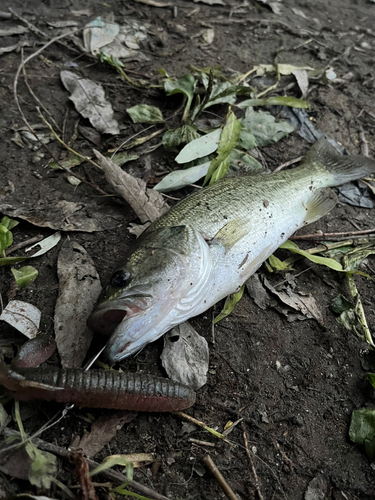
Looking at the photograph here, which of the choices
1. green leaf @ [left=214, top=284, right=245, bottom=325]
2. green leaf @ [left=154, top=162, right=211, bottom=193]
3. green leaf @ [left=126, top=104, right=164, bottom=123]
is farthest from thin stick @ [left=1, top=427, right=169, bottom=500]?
green leaf @ [left=126, top=104, right=164, bottom=123]

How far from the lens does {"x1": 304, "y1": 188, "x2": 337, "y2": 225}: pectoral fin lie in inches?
154

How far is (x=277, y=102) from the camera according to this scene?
5.15 metres

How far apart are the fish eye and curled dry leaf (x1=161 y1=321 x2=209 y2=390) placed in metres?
0.55

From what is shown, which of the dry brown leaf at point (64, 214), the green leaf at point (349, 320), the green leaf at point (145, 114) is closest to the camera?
the green leaf at point (349, 320)

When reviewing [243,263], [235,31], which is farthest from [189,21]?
[243,263]

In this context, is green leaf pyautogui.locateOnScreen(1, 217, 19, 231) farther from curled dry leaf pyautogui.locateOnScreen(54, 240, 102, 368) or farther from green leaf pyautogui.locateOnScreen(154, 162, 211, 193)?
green leaf pyautogui.locateOnScreen(154, 162, 211, 193)

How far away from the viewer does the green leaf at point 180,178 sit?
4.06m

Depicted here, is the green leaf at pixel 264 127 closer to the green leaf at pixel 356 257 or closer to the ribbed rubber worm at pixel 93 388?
the green leaf at pixel 356 257

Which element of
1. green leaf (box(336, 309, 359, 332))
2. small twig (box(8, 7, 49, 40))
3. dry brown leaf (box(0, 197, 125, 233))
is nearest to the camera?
green leaf (box(336, 309, 359, 332))

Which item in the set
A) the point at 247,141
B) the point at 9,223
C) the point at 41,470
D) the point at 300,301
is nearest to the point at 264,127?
the point at 247,141

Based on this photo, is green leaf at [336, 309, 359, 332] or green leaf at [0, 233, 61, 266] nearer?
green leaf at [0, 233, 61, 266]

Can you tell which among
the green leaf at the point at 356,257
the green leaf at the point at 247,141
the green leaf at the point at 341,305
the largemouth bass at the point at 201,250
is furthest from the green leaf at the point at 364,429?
the green leaf at the point at 247,141

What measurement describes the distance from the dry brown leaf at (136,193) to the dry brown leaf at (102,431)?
1747 mm

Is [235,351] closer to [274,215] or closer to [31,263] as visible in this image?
[274,215]
